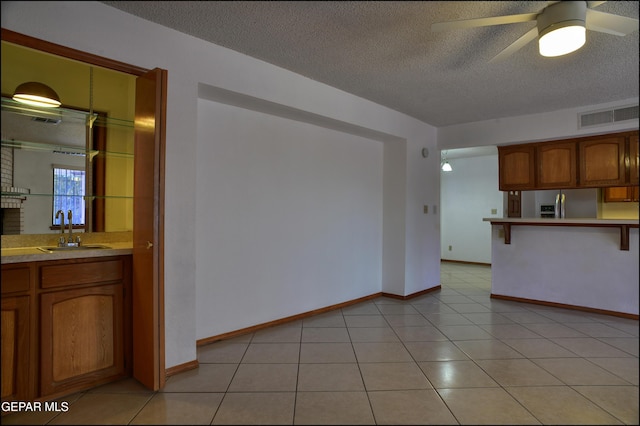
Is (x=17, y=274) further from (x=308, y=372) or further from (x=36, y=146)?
(x=308, y=372)

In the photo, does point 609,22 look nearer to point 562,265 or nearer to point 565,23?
point 565,23

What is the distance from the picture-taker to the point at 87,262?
6.57 ft

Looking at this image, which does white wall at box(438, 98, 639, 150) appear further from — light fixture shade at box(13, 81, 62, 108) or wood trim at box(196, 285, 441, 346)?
light fixture shade at box(13, 81, 62, 108)

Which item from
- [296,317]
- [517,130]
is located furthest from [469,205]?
[296,317]

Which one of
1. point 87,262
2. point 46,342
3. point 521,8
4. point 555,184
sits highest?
point 521,8

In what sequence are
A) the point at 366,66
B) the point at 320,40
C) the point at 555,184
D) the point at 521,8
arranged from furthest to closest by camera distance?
the point at 555,184 < the point at 366,66 < the point at 320,40 < the point at 521,8

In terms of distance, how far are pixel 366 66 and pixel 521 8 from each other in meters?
1.14

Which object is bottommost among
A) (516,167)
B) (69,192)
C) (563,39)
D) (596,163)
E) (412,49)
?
(69,192)

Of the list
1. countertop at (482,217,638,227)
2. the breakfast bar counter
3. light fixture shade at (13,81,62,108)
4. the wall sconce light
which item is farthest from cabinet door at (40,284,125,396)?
the wall sconce light

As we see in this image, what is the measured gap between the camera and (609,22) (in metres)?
1.77

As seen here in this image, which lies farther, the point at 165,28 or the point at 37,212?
the point at 37,212

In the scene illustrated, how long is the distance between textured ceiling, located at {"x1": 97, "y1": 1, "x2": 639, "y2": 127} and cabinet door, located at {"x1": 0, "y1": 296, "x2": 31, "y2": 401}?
1.75 meters

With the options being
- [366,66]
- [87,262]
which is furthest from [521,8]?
[87,262]

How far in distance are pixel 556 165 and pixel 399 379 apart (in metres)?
3.21
